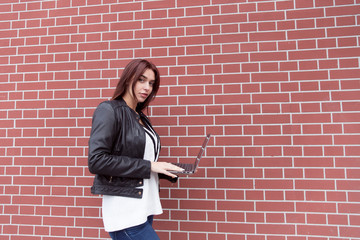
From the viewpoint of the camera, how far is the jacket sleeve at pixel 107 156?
132 cm

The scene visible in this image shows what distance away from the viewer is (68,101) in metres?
2.42

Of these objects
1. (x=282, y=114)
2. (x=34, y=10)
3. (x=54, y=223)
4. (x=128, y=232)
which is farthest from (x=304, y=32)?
(x=54, y=223)

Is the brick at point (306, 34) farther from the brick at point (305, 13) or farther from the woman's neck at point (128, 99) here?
the woman's neck at point (128, 99)

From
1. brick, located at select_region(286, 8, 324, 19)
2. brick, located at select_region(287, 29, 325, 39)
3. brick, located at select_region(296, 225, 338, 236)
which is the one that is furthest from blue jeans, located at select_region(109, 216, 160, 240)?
brick, located at select_region(286, 8, 324, 19)

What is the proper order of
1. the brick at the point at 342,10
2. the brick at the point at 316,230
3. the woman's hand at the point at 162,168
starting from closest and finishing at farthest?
the woman's hand at the point at 162,168
the brick at the point at 316,230
the brick at the point at 342,10

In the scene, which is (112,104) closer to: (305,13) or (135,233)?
(135,233)

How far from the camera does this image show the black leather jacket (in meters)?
1.33

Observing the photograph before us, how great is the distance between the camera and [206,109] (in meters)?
2.25

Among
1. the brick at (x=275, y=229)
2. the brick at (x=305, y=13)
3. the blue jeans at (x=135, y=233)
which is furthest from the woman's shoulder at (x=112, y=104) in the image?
the brick at (x=305, y=13)

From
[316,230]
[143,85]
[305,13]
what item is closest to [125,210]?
[143,85]

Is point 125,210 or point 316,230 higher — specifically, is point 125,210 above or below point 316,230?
above

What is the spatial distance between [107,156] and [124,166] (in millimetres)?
111

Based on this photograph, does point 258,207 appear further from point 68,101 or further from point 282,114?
point 68,101

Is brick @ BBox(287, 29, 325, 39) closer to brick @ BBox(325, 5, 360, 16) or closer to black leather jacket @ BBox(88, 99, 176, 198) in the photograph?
brick @ BBox(325, 5, 360, 16)
